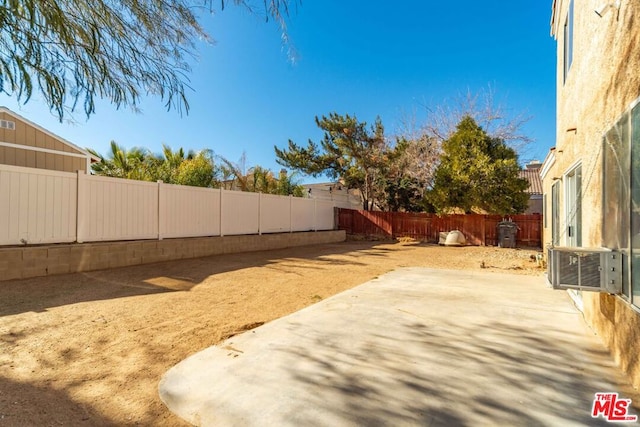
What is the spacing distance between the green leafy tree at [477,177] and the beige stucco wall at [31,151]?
47.1 ft

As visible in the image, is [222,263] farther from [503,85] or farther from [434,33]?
[503,85]

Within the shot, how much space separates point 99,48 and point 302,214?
12141mm

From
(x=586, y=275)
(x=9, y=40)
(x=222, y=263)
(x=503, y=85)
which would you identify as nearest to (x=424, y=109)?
(x=503, y=85)

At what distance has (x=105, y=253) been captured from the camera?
24.3ft

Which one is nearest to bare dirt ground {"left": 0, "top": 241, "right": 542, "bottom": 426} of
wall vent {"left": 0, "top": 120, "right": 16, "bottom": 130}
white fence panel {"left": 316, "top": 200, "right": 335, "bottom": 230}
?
wall vent {"left": 0, "top": 120, "right": 16, "bottom": 130}

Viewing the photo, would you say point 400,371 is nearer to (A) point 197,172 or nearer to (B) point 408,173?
(A) point 197,172

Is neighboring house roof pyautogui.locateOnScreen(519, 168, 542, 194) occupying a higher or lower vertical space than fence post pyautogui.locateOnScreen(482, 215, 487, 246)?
higher

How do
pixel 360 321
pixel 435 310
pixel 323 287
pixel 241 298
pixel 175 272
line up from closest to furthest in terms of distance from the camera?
pixel 360 321 → pixel 435 310 → pixel 241 298 → pixel 323 287 → pixel 175 272

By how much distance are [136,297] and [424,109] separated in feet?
63.2

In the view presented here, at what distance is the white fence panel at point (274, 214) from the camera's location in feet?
42.3

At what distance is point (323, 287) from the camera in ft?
21.0

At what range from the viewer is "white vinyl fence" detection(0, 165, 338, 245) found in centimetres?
643

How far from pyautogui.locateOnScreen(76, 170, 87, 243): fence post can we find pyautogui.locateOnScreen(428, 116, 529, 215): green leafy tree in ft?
43.1

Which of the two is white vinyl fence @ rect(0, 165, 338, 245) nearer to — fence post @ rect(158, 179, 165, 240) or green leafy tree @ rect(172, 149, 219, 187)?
fence post @ rect(158, 179, 165, 240)
